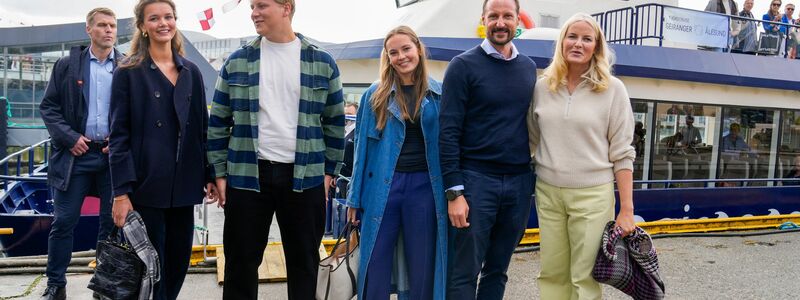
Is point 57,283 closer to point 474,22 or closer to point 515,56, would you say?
point 515,56

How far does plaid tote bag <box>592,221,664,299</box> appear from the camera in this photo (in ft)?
9.16

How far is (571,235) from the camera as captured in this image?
9.51ft

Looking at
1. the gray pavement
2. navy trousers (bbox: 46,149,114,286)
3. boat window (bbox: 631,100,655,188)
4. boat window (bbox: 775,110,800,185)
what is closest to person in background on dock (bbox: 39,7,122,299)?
navy trousers (bbox: 46,149,114,286)

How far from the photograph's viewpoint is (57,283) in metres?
3.55

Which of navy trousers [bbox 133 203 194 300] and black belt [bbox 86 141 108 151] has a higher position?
black belt [bbox 86 141 108 151]

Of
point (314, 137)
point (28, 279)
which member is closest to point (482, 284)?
point (314, 137)

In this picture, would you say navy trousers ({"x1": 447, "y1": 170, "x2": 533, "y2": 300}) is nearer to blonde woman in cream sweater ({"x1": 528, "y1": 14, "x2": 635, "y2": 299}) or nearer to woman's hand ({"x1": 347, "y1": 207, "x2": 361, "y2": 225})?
blonde woman in cream sweater ({"x1": 528, "y1": 14, "x2": 635, "y2": 299})

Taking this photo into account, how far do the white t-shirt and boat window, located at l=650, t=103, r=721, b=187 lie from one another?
20.7 feet

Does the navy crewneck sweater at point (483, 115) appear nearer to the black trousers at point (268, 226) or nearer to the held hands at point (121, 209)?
the black trousers at point (268, 226)

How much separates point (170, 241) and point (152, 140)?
0.50 metres

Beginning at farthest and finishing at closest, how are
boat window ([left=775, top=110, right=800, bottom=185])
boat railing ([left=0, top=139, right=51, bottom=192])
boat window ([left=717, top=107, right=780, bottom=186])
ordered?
boat window ([left=775, top=110, right=800, bottom=185]) < boat window ([left=717, top=107, right=780, bottom=186]) < boat railing ([left=0, top=139, right=51, bottom=192])

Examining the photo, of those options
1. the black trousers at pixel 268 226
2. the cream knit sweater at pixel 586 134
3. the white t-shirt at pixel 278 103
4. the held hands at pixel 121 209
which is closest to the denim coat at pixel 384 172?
the black trousers at pixel 268 226

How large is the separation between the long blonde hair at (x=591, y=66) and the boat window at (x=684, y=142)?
218 inches

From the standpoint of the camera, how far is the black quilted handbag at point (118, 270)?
2750mm
